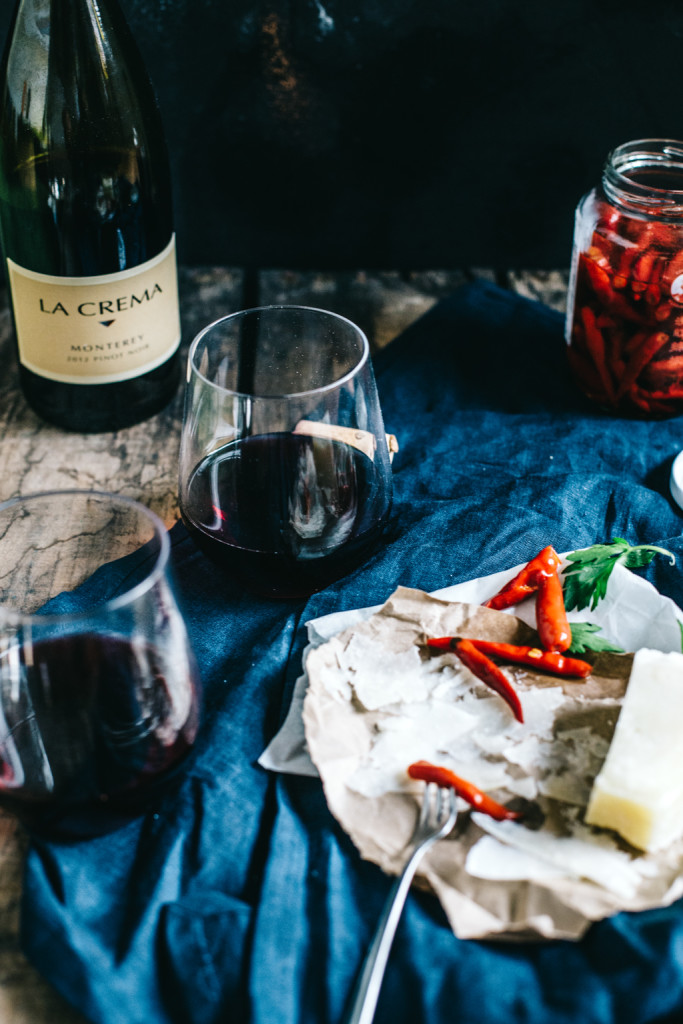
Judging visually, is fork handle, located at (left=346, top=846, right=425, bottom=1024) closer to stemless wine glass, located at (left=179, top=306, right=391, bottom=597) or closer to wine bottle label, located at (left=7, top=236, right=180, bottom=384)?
stemless wine glass, located at (left=179, top=306, right=391, bottom=597)

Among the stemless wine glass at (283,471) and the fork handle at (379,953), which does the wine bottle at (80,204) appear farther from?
the fork handle at (379,953)

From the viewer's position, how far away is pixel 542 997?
508mm

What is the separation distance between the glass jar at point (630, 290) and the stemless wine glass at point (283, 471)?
283 millimetres

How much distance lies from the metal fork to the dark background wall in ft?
2.79

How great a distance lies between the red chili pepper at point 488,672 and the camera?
0.62 meters

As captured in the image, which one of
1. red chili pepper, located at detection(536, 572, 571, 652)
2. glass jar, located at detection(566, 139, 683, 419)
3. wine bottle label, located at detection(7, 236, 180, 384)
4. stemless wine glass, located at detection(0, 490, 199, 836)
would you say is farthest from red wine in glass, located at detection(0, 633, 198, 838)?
glass jar, located at detection(566, 139, 683, 419)

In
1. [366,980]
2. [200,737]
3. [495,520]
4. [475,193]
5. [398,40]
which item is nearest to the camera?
[366,980]

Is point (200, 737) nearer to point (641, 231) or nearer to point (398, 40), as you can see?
point (641, 231)

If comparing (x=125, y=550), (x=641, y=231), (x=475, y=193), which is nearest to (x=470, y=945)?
(x=125, y=550)

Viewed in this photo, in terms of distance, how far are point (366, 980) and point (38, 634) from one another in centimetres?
24

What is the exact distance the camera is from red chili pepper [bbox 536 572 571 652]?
66cm

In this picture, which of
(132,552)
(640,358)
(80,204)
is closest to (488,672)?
(132,552)

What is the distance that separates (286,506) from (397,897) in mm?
263

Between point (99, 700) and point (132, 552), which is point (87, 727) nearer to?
point (99, 700)
